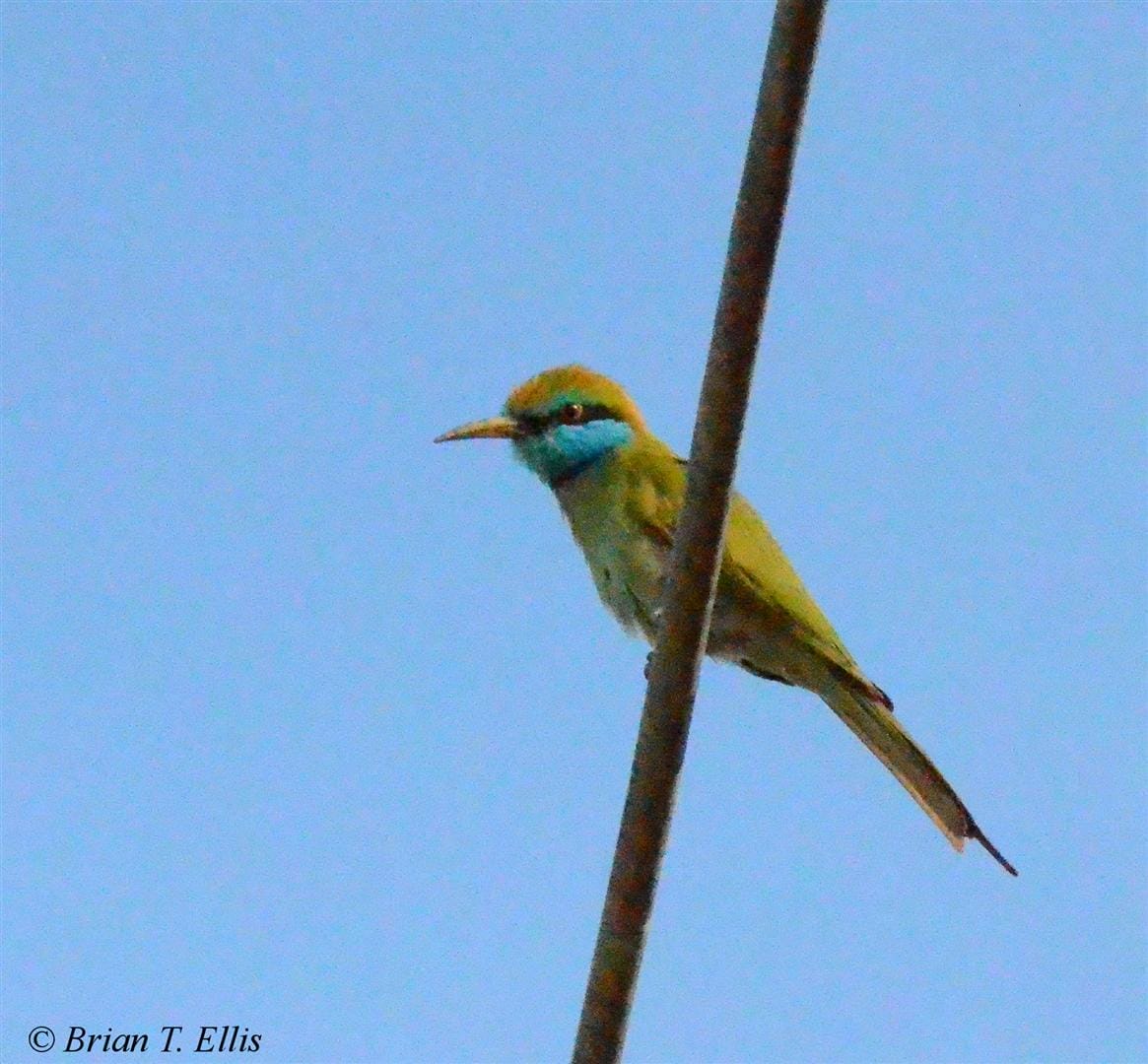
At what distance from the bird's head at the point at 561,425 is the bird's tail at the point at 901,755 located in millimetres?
1050

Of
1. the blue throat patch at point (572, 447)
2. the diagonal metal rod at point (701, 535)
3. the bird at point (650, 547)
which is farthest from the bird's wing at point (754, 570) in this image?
the diagonal metal rod at point (701, 535)

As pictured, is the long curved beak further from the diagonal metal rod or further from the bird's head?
the diagonal metal rod

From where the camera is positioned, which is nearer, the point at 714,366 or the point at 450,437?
the point at 714,366

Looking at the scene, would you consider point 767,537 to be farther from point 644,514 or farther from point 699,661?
point 699,661

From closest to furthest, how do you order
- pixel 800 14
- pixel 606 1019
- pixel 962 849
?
pixel 800 14, pixel 606 1019, pixel 962 849

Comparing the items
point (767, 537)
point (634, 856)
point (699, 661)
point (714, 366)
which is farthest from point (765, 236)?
point (767, 537)

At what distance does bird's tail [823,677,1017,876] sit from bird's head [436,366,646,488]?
1.05m

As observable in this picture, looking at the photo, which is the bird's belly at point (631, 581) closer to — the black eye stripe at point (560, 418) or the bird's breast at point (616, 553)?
the bird's breast at point (616, 553)

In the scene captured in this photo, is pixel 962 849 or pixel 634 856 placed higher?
pixel 962 849

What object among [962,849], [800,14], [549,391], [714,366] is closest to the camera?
[800,14]

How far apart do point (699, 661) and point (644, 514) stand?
226 centimetres

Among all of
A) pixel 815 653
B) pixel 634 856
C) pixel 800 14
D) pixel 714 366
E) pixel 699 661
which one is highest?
pixel 815 653

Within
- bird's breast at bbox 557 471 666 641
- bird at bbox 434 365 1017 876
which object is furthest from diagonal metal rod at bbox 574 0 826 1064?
bird's breast at bbox 557 471 666 641

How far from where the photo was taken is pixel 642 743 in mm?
2283
